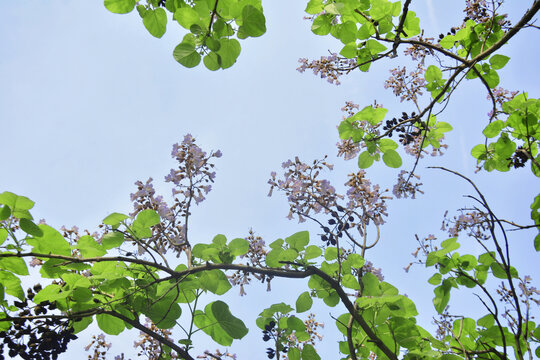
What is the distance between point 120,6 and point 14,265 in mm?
1597

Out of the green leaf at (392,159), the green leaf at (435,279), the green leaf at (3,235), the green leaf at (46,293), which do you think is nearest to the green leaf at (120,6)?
the green leaf at (3,235)

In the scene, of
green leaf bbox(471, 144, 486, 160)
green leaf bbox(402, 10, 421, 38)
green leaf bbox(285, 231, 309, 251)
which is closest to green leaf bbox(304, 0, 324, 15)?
green leaf bbox(402, 10, 421, 38)

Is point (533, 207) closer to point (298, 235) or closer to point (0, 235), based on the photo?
point (298, 235)

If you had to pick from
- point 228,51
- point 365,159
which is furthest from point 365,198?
point 228,51

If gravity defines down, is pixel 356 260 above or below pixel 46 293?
above

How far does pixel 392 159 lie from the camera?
9.66ft

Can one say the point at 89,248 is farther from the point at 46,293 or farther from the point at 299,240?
the point at 299,240

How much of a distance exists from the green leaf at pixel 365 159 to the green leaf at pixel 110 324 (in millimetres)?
2291

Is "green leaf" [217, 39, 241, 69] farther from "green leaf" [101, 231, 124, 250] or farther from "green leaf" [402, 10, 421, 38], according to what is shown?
"green leaf" [402, 10, 421, 38]

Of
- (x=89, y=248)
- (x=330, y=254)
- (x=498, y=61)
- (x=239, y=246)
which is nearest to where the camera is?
(x=89, y=248)

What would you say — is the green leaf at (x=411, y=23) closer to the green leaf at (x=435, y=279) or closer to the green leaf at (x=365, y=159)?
the green leaf at (x=365, y=159)

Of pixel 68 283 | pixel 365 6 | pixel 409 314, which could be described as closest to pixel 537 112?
pixel 365 6

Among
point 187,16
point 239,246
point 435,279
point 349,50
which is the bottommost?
point 435,279

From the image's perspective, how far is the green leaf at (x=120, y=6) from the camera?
178 cm
